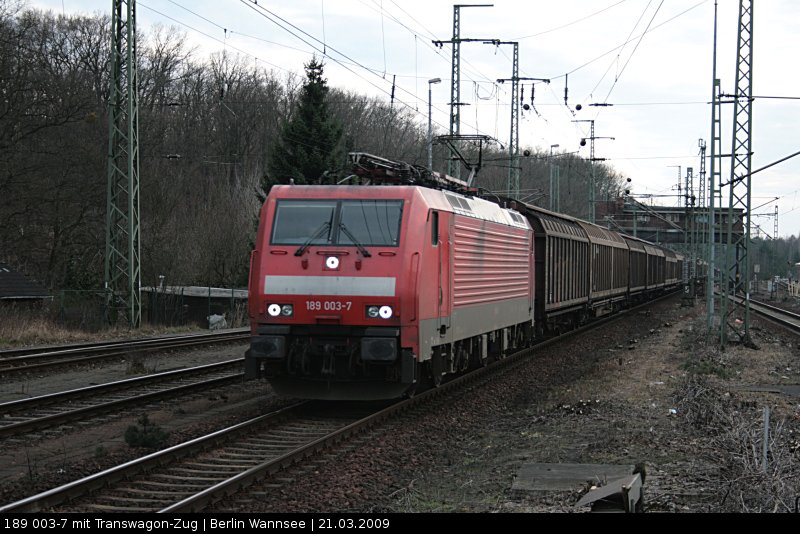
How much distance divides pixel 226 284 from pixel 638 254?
2035cm

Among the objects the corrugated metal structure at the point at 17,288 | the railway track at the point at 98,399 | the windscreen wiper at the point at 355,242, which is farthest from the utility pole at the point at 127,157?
the windscreen wiper at the point at 355,242

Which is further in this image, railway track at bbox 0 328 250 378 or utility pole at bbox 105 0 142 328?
utility pole at bbox 105 0 142 328

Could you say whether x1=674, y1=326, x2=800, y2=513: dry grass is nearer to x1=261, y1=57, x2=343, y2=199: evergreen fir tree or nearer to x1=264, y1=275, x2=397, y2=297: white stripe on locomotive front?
x1=264, y1=275, x2=397, y2=297: white stripe on locomotive front

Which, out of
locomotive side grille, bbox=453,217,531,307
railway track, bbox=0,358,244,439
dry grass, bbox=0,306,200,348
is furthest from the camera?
dry grass, bbox=0,306,200,348

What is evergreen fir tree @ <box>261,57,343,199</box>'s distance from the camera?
38125 millimetres

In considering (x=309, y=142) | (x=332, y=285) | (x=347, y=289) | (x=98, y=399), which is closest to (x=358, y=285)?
(x=347, y=289)

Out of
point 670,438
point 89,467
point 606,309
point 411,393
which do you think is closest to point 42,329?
point 411,393

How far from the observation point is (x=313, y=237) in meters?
11.9

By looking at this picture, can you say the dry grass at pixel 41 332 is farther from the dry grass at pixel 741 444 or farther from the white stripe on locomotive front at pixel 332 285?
the dry grass at pixel 741 444

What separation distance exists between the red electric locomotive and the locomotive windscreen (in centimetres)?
1

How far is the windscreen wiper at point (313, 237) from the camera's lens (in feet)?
38.6

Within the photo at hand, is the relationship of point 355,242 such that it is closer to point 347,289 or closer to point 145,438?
point 347,289

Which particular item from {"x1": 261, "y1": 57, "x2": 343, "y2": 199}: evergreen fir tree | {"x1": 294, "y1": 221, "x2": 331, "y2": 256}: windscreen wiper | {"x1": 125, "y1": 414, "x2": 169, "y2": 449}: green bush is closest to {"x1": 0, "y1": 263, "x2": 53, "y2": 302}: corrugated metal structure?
{"x1": 261, "y1": 57, "x2": 343, "y2": 199}: evergreen fir tree
